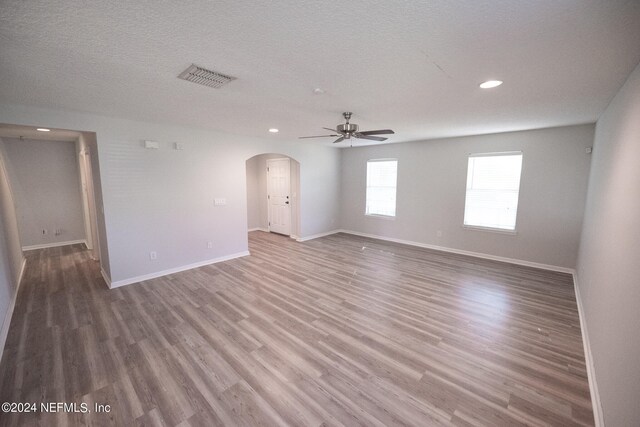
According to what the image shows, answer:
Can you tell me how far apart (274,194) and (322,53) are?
5.82 meters

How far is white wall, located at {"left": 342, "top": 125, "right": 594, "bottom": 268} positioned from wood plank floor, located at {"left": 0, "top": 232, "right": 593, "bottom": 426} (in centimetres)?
77

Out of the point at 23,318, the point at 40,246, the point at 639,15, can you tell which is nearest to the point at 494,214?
the point at 639,15

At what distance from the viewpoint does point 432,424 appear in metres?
1.70

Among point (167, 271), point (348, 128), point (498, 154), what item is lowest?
point (167, 271)

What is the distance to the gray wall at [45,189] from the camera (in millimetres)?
5406

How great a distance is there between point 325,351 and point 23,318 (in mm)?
3562

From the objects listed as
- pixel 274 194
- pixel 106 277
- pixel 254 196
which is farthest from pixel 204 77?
pixel 254 196

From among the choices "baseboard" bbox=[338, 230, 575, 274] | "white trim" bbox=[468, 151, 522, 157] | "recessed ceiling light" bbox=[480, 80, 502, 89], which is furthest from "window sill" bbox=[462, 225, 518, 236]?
"recessed ceiling light" bbox=[480, 80, 502, 89]

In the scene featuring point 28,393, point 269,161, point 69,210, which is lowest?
point 28,393

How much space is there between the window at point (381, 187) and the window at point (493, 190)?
171cm

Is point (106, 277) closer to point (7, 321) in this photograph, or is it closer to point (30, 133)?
point (7, 321)

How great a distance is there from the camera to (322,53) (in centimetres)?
175

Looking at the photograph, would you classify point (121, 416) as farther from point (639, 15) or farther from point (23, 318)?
point (639, 15)

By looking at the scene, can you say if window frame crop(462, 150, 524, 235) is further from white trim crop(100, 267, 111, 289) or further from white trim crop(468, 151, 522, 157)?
white trim crop(100, 267, 111, 289)
